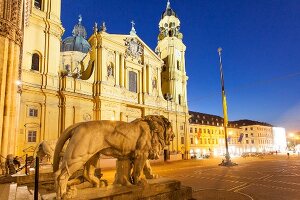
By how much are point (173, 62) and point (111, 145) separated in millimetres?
40634

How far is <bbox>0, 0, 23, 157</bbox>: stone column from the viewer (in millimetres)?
12531

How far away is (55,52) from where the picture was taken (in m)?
26.7

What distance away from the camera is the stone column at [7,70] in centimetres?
1253

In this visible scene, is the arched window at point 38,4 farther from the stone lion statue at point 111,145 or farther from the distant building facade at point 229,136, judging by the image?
the distant building facade at point 229,136

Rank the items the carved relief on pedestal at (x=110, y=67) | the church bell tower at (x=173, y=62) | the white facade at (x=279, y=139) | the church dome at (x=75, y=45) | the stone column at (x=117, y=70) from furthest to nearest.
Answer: the white facade at (x=279, y=139)
the church bell tower at (x=173, y=62)
the church dome at (x=75, y=45)
the stone column at (x=117, y=70)
the carved relief on pedestal at (x=110, y=67)

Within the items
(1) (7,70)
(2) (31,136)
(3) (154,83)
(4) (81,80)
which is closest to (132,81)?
(3) (154,83)

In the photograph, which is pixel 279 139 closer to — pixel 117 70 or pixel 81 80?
pixel 117 70

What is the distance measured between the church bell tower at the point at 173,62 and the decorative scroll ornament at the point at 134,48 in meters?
8.02

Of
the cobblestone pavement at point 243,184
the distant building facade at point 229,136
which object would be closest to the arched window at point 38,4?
the cobblestone pavement at point 243,184

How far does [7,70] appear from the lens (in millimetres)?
12906

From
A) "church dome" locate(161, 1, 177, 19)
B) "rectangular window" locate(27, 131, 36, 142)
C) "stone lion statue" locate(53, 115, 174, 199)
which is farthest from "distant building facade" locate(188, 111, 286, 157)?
"stone lion statue" locate(53, 115, 174, 199)

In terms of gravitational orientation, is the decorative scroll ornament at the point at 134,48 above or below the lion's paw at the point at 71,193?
above

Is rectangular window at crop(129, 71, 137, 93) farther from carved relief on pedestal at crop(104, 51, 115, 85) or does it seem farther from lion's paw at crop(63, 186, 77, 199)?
lion's paw at crop(63, 186, 77, 199)

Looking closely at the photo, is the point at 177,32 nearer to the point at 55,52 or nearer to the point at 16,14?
the point at 55,52
